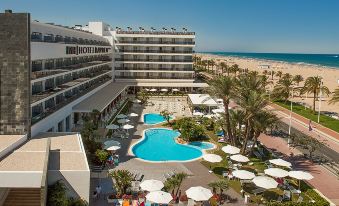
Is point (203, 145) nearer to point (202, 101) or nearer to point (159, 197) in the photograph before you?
point (202, 101)

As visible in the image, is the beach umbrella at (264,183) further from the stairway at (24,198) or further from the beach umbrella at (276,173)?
the stairway at (24,198)

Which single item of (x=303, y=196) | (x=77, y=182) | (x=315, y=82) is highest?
(x=315, y=82)

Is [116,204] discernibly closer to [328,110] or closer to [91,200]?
[91,200]

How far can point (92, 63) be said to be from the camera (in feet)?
231

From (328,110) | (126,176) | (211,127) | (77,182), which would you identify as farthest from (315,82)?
(77,182)

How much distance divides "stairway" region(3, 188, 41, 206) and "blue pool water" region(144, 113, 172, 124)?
114ft

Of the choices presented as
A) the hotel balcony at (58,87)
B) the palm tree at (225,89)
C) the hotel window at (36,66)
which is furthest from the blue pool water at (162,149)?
the hotel window at (36,66)

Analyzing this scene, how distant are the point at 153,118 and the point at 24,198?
39.6 metres

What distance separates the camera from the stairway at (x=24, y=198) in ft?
89.1

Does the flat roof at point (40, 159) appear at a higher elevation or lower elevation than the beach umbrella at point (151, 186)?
higher

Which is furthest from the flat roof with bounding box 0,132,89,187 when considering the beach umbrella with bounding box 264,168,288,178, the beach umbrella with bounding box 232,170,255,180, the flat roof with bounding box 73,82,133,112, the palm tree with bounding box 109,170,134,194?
the beach umbrella with bounding box 264,168,288,178

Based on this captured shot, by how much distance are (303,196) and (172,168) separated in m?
13.0

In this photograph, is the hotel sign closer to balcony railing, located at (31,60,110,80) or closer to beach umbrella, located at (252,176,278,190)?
balcony railing, located at (31,60,110,80)

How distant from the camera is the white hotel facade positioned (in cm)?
2736
